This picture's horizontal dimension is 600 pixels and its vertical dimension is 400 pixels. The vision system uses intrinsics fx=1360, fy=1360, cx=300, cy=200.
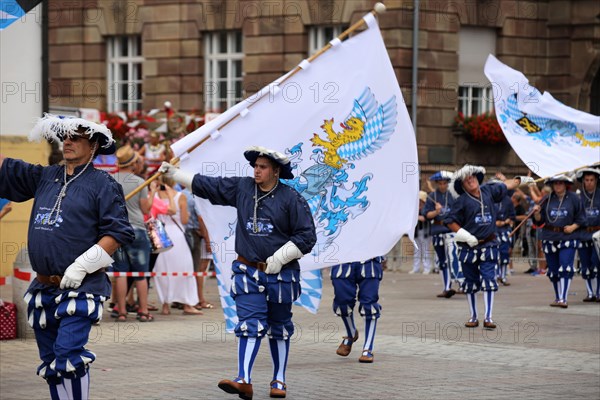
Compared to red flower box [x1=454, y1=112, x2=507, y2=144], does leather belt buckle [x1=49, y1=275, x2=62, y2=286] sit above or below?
below

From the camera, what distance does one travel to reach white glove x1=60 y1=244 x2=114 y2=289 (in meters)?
8.07

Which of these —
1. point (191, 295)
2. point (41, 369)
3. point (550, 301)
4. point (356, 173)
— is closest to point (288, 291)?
point (356, 173)

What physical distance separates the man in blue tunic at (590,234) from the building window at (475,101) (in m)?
11.6

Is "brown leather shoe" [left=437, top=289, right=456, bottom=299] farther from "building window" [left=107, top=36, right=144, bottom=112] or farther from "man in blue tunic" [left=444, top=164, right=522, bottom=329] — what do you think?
"building window" [left=107, top=36, right=144, bottom=112]

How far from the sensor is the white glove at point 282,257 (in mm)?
10023

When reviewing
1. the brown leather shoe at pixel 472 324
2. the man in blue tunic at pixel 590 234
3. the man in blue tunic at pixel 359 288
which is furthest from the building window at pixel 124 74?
the man in blue tunic at pixel 359 288

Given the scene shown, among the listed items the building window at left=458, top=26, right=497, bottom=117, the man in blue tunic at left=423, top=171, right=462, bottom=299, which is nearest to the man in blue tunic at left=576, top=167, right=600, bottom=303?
the man in blue tunic at left=423, top=171, right=462, bottom=299

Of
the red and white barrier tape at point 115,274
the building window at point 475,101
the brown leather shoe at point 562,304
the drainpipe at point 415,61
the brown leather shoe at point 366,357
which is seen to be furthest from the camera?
the building window at point 475,101

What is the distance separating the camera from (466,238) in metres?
15.2

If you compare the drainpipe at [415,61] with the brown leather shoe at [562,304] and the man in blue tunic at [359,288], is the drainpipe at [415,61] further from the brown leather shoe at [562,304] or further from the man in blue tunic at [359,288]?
the man in blue tunic at [359,288]

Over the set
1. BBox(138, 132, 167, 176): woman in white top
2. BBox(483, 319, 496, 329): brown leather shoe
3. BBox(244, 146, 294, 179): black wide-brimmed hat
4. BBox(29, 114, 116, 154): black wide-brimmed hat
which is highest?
BBox(138, 132, 167, 176): woman in white top

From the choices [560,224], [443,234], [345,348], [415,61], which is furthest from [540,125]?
[415,61]

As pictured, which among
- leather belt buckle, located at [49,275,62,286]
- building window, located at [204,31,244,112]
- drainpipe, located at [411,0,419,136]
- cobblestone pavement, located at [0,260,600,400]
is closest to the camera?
leather belt buckle, located at [49,275,62,286]

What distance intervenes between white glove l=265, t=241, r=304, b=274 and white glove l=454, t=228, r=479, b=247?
5461mm
